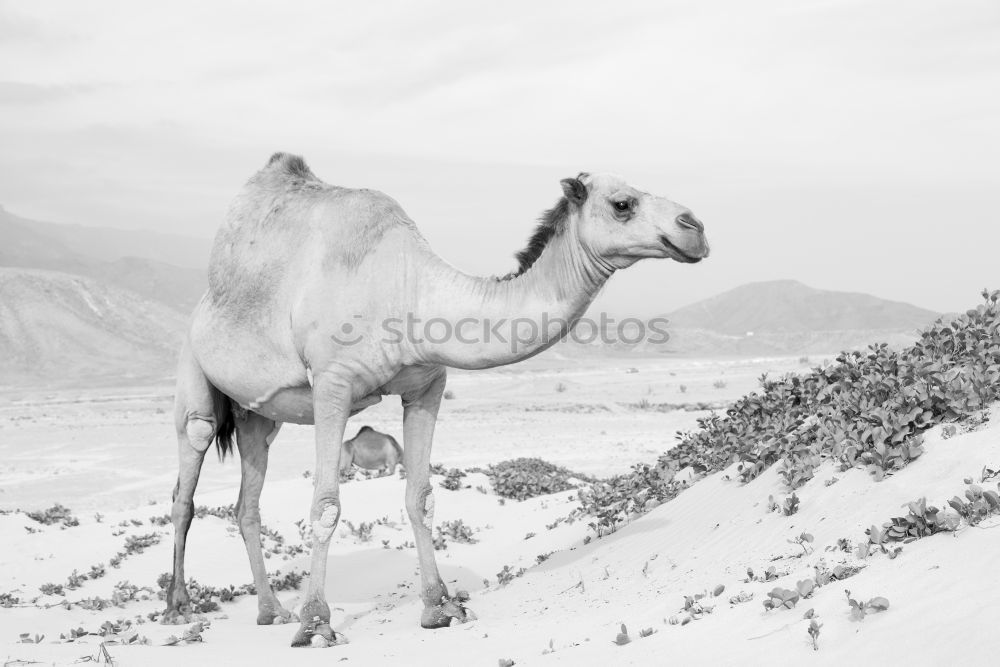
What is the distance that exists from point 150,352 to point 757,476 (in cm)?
6507

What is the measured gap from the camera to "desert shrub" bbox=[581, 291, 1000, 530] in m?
6.50

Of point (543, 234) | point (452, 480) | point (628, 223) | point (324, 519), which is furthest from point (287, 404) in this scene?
point (452, 480)

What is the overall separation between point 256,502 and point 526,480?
5986mm

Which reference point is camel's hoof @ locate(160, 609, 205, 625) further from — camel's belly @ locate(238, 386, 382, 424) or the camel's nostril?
the camel's nostril

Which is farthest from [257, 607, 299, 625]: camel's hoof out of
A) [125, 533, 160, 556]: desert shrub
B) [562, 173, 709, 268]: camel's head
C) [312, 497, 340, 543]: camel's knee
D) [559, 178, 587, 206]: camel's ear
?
[559, 178, 587, 206]: camel's ear

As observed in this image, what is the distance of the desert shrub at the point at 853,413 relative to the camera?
21.3 feet

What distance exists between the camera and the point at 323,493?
6.94 m

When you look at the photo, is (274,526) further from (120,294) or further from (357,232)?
(120,294)

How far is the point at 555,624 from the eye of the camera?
618 cm

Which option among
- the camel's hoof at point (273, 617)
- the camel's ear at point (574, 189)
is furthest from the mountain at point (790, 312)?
the camel's ear at point (574, 189)

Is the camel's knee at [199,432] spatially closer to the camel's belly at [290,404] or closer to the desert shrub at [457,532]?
the camel's belly at [290,404]

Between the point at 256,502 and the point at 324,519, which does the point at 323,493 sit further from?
the point at 256,502

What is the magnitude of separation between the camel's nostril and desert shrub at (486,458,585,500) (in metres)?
8.21

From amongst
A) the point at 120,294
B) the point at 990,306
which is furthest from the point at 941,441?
the point at 120,294
